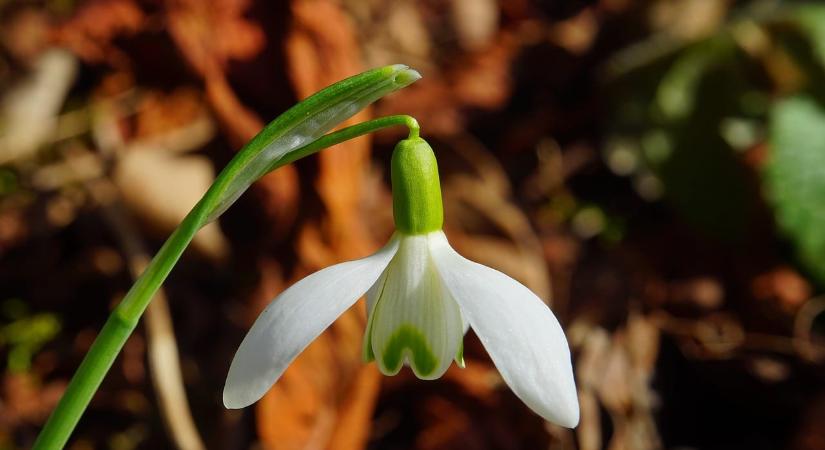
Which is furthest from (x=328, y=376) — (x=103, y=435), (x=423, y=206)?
(x=423, y=206)

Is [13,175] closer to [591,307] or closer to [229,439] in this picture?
[229,439]

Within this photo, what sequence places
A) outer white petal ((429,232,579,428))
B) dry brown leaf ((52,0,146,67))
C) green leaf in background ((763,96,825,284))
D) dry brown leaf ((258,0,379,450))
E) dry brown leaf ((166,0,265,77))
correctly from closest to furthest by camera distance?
outer white petal ((429,232,579,428)) < dry brown leaf ((258,0,379,450)) < green leaf in background ((763,96,825,284)) < dry brown leaf ((166,0,265,77)) < dry brown leaf ((52,0,146,67))

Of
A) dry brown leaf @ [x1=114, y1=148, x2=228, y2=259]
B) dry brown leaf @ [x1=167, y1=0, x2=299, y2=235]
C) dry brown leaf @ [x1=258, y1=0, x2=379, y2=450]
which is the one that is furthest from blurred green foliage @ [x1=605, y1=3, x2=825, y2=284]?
dry brown leaf @ [x1=114, y1=148, x2=228, y2=259]

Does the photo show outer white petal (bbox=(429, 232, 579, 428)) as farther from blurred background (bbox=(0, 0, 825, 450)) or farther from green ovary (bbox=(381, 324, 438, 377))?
blurred background (bbox=(0, 0, 825, 450))

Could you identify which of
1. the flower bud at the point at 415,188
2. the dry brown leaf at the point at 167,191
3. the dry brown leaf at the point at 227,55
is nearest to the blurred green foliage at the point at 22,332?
the dry brown leaf at the point at 167,191

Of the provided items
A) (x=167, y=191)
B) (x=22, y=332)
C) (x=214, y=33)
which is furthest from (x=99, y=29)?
(x=22, y=332)

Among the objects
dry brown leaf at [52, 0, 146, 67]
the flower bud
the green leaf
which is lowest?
the flower bud
